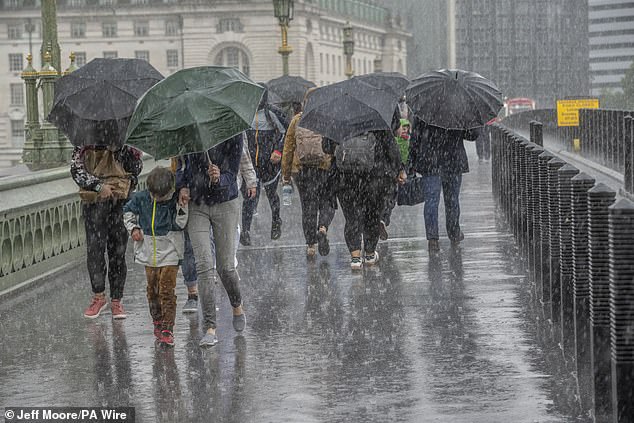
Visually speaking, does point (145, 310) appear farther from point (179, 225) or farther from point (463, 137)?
point (463, 137)

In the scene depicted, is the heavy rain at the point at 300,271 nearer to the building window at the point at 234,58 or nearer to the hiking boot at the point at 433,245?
the hiking boot at the point at 433,245

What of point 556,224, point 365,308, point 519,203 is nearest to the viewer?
point 556,224

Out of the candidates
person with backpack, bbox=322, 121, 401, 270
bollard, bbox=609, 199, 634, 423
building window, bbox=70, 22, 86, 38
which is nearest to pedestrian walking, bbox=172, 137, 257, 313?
person with backpack, bbox=322, 121, 401, 270

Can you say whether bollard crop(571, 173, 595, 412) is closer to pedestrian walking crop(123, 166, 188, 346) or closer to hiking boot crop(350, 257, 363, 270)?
pedestrian walking crop(123, 166, 188, 346)

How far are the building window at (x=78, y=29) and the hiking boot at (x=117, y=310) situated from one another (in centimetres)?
12790

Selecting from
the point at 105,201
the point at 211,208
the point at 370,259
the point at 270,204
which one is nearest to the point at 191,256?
the point at 105,201

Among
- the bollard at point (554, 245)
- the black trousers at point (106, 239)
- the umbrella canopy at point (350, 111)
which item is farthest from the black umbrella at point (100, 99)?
the bollard at point (554, 245)

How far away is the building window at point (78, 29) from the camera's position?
13588 centimetres

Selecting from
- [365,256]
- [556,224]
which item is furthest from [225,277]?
[365,256]

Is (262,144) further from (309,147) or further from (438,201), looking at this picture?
(438,201)

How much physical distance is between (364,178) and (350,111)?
68 centimetres

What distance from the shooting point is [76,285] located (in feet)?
43.2

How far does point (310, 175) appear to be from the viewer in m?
14.7

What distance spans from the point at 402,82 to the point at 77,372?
6.24 meters
